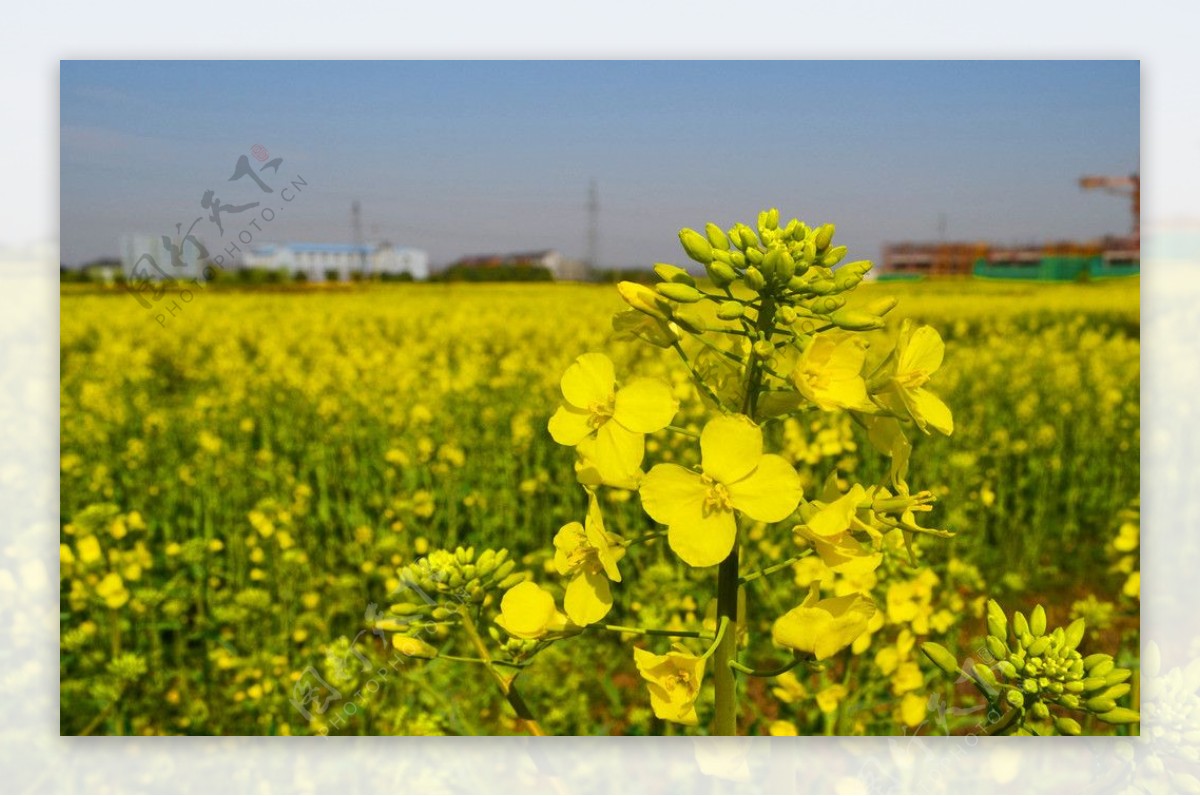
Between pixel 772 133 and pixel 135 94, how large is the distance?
1.31 m

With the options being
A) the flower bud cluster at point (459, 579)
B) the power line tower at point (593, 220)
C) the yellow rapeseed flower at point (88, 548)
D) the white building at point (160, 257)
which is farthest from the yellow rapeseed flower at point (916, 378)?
the yellow rapeseed flower at point (88, 548)

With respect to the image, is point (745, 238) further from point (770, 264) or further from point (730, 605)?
point (730, 605)

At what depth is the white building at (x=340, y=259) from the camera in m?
2.19

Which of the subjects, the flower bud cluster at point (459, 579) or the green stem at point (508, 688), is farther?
the flower bud cluster at point (459, 579)

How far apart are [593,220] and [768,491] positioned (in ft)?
3.99

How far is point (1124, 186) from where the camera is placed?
2.06 meters

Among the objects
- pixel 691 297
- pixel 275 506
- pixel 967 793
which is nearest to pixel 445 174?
pixel 275 506

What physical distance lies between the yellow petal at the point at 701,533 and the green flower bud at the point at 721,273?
→ 241 millimetres

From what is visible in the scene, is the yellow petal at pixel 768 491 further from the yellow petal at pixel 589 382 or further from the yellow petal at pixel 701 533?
the yellow petal at pixel 589 382

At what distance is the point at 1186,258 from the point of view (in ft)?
6.75

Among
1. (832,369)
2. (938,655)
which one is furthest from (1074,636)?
(832,369)

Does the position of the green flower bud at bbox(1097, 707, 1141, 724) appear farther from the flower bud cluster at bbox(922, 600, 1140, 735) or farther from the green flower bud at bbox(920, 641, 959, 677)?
the green flower bud at bbox(920, 641, 959, 677)

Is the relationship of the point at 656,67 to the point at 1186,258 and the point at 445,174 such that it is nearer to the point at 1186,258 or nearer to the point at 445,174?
the point at 445,174

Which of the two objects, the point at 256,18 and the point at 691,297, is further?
the point at 256,18
